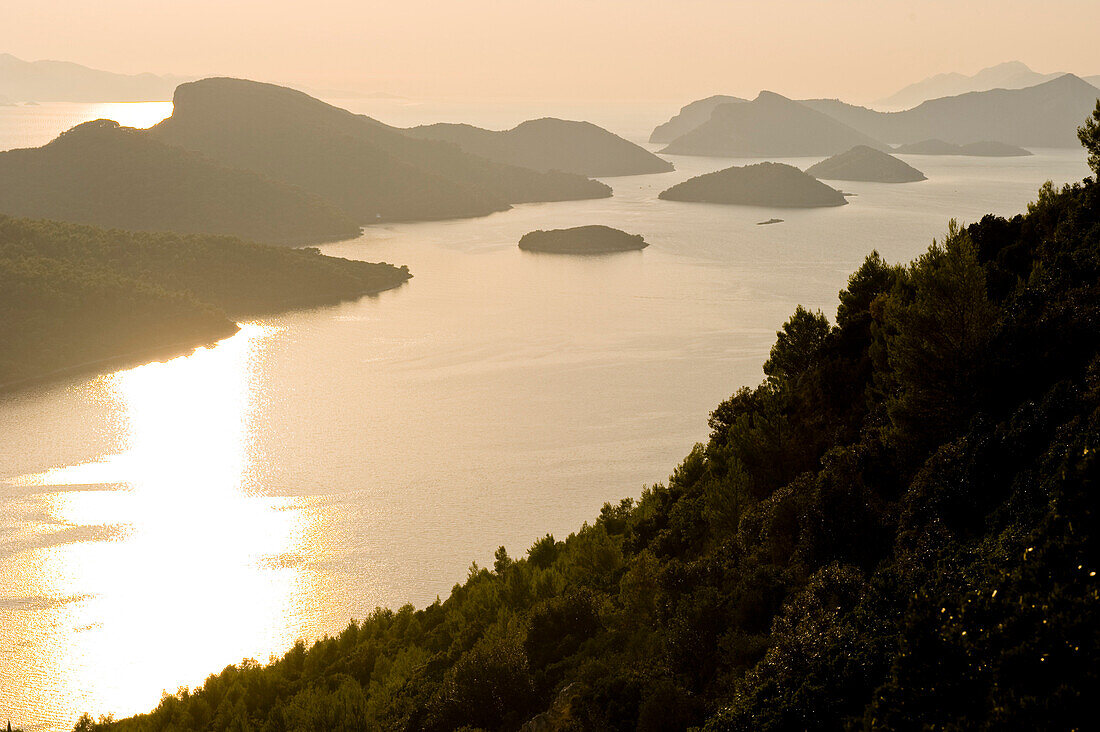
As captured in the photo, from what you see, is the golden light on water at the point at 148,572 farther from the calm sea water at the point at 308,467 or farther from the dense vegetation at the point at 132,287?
the dense vegetation at the point at 132,287

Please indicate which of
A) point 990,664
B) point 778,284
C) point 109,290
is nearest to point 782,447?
point 990,664

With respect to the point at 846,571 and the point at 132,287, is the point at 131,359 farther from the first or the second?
the point at 846,571

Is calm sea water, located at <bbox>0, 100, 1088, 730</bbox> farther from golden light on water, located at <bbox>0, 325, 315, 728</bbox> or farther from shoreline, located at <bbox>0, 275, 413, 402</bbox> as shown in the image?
shoreline, located at <bbox>0, 275, 413, 402</bbox>

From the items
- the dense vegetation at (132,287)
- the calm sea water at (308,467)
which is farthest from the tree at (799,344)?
the dense vegetation at (132,287)

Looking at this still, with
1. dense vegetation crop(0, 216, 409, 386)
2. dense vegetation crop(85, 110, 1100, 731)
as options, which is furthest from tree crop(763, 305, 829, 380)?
dense vegetation crop(0, 216, 409, 386)

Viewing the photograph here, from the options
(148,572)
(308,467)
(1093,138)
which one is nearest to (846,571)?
(1093,138)
